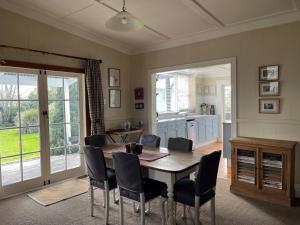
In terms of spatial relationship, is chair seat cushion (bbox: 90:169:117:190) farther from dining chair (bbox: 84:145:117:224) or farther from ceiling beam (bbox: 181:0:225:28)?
ceiling beam (bbox: 181:0:225:28)

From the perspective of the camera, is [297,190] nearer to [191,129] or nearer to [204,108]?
[191,129]

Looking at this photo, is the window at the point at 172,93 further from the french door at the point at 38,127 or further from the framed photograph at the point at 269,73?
the framed photograph at the point at 269,73

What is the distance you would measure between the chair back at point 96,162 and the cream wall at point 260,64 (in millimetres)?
2319

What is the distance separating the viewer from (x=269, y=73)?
136 inches

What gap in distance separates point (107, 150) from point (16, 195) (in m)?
1.70

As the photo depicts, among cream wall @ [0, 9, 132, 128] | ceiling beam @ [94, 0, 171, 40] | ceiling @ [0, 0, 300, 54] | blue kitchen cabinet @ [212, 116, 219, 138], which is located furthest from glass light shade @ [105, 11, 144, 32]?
blue kitchen cabinet @ [212, 116, 219, 138]

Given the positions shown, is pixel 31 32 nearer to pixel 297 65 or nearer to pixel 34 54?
pixel 34 54

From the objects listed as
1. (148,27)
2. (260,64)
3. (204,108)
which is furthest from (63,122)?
(204,108)

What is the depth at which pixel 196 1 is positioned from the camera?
3029 mm

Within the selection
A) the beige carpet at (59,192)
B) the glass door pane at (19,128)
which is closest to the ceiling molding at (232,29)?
the glass door pane at (19,128)

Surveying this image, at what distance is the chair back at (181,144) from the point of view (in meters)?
2.95

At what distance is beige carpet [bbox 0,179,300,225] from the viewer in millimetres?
2697

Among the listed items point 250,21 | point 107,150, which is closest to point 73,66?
point 107,150

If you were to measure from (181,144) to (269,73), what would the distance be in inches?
67.8
